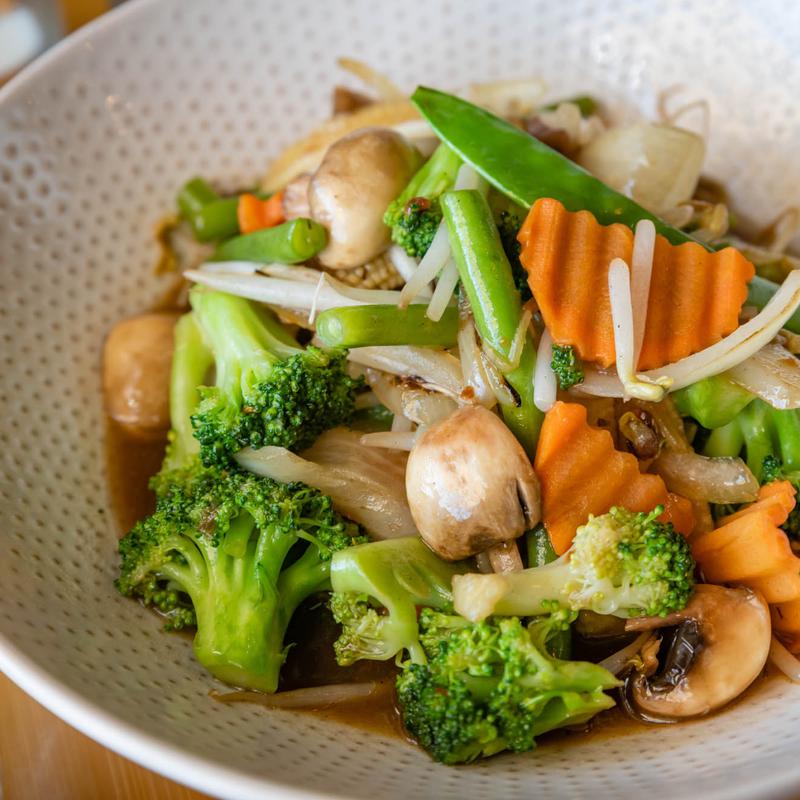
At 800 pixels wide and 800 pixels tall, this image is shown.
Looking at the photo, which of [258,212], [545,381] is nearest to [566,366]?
[545,381]

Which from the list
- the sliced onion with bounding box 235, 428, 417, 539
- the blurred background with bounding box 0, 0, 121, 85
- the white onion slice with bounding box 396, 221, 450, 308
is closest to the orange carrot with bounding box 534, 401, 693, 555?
the sliced onion with bounding box 235, 428, 417, 539

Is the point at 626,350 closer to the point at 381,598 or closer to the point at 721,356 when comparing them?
the point at 721,356

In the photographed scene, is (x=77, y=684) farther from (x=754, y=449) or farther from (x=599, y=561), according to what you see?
(x=754, y=449)

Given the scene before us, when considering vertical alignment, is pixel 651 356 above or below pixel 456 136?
below

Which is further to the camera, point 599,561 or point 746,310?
point 746,310

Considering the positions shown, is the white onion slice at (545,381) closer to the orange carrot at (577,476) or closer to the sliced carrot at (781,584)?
the orange carrot at (577,476)

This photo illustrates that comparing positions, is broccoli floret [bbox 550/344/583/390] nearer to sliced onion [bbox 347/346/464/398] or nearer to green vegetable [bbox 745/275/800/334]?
sliced onion [bbox 347/346/464/398]

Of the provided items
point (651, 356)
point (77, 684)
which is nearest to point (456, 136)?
point (651, 356)
